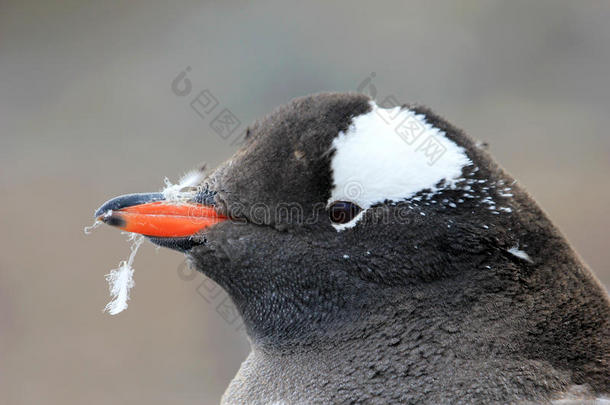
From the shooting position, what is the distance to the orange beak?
2.68 m

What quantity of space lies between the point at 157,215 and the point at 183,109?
7847mm

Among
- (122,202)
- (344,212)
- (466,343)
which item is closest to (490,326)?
(466,343)

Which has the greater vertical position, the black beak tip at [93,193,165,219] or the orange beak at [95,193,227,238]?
the black beak tip at [93,193,165,219]

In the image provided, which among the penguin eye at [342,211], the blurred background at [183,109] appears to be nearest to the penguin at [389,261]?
the penguin eye at [342,211]

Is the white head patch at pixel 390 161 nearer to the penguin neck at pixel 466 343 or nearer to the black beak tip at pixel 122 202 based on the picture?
the penguin neck at pixel 466 343

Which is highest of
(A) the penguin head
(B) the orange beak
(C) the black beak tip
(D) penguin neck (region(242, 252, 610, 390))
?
(C) the black beak tip

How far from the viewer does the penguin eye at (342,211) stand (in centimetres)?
260

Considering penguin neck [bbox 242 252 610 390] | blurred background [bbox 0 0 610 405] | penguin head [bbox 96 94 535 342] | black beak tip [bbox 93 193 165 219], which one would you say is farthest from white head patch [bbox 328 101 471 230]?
blurred background [bbox 0 0 610 405]

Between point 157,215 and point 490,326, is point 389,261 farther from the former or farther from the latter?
point 157,215

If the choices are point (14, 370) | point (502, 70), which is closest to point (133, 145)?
point (14, 370)

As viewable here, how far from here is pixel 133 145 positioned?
10.0 meters

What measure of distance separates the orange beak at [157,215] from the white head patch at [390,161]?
528 mm

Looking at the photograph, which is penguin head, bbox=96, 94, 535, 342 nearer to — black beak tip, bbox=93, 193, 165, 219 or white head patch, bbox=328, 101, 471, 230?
white head patch, bbox=328, 101, 471, 230

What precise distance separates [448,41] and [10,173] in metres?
6.45
